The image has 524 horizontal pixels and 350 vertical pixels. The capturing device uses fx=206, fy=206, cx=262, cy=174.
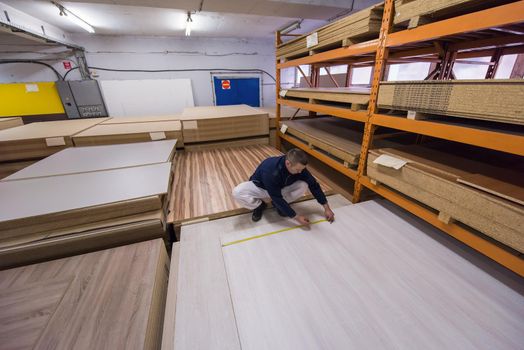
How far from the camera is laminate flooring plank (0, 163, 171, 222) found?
1491 millimetres

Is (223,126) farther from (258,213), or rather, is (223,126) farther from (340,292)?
(340,292)

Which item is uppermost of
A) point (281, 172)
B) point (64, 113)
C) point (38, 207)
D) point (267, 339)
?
point (64, 113)

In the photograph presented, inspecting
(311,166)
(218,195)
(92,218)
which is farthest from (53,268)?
(311,166)

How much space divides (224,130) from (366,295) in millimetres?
2963

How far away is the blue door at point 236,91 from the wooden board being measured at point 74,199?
4.91m

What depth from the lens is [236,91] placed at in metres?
6.39

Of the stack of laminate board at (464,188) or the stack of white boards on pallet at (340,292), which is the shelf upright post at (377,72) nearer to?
the stack of laminate board at (464,188)

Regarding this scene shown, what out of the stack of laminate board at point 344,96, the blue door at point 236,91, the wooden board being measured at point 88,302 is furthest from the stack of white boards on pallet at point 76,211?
the blue door at point 236,91

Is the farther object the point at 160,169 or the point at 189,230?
the point at 160,169

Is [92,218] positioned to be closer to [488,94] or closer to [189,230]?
[189,230]

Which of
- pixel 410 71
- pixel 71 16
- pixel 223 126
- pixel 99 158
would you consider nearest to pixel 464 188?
pixel 223 126

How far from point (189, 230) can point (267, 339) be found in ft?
3.34

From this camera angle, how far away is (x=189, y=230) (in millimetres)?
1688

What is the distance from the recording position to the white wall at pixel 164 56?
479cm
